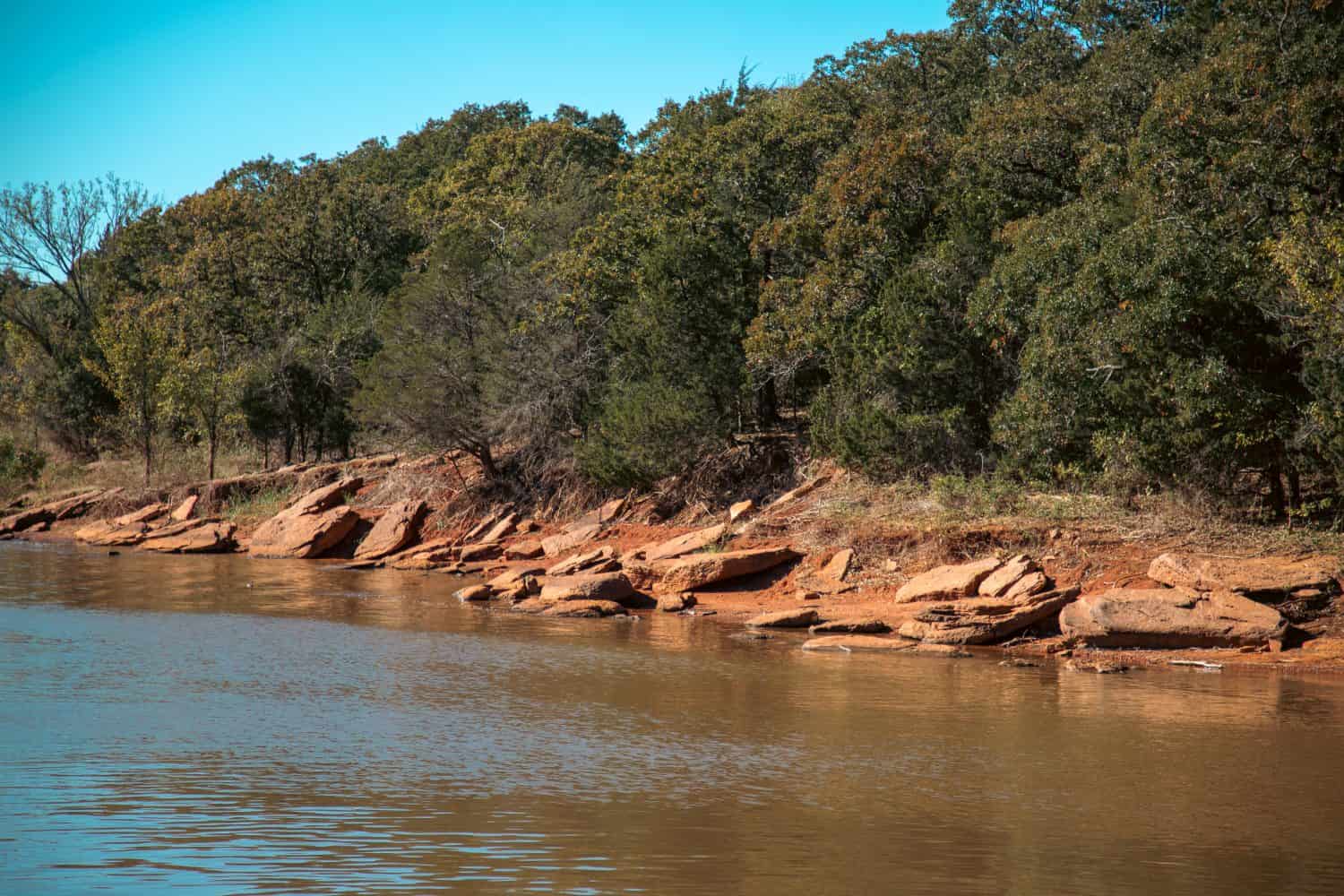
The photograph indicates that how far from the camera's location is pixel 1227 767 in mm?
10812

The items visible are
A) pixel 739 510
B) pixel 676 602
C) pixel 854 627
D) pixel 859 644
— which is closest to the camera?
pixel 859 644

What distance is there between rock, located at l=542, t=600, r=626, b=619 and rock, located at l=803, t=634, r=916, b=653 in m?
4.73

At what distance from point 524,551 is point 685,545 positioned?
18.9ft

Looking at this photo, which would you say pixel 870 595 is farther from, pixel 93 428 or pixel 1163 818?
pixel 93 428

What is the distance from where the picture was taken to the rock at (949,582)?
19484 millimetres

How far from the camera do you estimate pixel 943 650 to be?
17.6 meters

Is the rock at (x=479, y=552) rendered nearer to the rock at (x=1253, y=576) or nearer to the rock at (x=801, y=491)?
the rock at (x=801, y=491)

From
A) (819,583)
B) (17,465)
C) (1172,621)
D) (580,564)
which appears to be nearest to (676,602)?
(819,583)

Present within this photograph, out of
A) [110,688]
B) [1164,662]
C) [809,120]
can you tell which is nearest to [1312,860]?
[1164,662]

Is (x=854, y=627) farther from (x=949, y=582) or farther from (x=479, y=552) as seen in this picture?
(x=479, y=552)

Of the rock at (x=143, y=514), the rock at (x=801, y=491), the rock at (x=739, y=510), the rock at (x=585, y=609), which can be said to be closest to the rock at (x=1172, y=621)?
the rock at (x=585, y=609)

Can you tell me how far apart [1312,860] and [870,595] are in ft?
43.2

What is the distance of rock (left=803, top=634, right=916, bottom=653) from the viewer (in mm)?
17828

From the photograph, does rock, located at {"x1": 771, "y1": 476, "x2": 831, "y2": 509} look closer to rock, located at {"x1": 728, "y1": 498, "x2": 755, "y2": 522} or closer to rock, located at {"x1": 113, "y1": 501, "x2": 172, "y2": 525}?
rock, located at {"x1": 728, "y1": 498, "x2": 755, "y2": 522}
